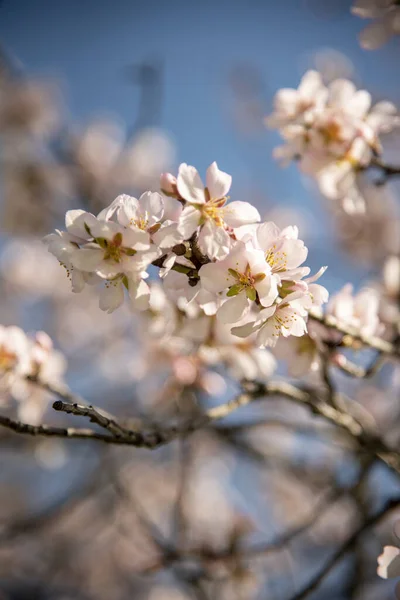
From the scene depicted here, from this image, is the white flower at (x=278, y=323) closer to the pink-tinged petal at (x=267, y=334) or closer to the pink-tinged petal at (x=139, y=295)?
the pink-tinged petal at (x=267, y=334)

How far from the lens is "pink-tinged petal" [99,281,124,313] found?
874mm

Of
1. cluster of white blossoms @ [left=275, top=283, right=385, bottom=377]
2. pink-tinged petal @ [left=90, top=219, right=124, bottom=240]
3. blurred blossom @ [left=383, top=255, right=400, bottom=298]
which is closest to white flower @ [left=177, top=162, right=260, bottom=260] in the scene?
pink-tinged petal @ [left=90, top=219, right=124, bottom=240]

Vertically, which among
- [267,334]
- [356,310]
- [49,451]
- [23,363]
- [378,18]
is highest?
[378,18]

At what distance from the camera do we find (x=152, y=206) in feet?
2.68

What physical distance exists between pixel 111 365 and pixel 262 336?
3.08m

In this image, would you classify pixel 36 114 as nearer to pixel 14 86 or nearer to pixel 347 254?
pixel 14 86

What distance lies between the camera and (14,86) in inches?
137

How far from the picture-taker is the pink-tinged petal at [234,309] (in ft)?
2.71

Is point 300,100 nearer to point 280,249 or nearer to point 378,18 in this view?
point 378,18

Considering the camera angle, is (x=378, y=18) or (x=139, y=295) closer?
(x=139, y=295)

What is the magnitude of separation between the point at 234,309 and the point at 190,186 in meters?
0.23

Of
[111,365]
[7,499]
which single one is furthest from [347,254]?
[7,499]

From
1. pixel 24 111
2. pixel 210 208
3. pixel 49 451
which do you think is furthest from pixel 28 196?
pixel 210 208

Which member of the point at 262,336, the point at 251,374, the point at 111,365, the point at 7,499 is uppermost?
the point at 262,336
